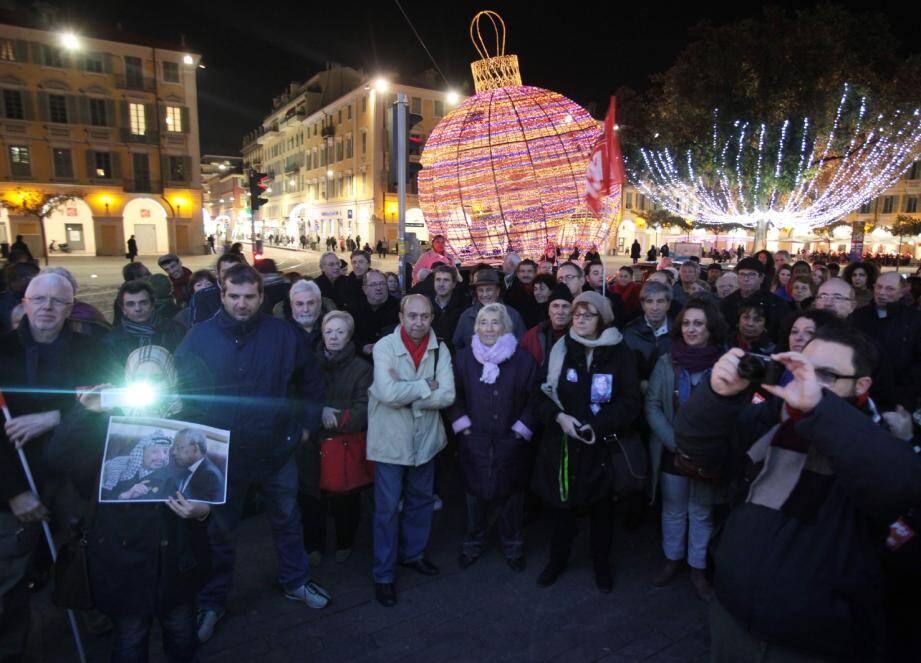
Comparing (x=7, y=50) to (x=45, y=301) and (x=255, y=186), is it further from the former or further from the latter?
(x=45, y=301)

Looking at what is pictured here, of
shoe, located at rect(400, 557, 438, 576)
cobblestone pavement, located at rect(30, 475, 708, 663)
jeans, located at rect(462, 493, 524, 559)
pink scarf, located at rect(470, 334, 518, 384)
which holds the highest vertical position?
pink scarf, located at rect(470, 334, 518, 384)

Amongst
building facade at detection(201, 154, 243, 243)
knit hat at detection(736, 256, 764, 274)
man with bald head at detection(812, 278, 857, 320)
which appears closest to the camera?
man with bald head at detection(812, 278, 857, 320)

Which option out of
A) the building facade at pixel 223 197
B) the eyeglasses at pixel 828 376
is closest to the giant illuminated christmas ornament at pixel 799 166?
the eyeglasses at pixel 828 376

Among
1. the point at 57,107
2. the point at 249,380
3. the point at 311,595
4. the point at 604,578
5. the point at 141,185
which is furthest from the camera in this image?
the point at 141,185

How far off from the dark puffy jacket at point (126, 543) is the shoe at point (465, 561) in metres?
1.93

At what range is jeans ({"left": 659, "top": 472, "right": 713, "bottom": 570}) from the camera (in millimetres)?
3684

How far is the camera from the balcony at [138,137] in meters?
36.7

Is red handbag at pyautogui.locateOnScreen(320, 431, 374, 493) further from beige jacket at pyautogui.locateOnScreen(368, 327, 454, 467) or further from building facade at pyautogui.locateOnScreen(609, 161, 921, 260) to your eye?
building facade at pyautogui.locateOnScreen(609, 161, 921, 260)

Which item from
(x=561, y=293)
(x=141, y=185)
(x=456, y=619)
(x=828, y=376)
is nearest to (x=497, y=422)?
(x=456, y=619)

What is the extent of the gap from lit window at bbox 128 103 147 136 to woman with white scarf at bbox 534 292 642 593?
43.1 meters

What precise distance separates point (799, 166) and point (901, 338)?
19.6m

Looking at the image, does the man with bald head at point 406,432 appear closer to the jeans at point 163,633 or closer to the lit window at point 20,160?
the jeans at point 163,633

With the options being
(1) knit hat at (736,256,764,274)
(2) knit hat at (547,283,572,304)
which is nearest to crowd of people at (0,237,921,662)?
(2) knit hat at (547,283,572,304)

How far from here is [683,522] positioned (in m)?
3.78
